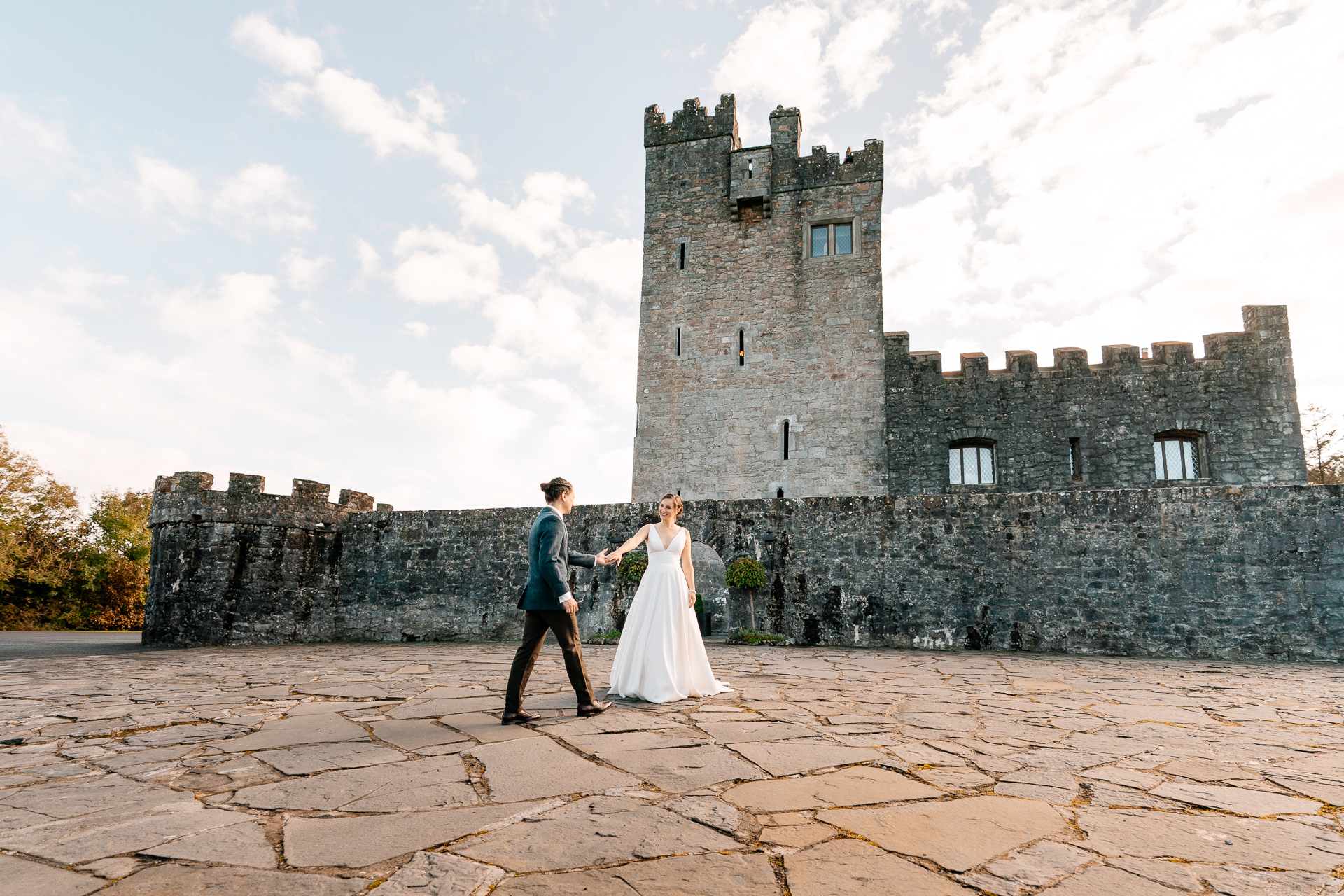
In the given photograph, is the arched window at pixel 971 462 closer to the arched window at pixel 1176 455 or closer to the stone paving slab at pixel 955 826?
the arched window at pixel 1176 455

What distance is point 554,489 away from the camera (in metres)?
5.07

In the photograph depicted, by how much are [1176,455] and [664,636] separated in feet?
53.4

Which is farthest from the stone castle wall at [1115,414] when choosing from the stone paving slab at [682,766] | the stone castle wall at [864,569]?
the stone paving slab at [682,766]

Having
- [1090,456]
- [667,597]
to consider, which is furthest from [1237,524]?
[667,597]

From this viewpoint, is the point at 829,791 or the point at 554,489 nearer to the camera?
the point at 829,791

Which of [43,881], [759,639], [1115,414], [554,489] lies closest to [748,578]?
[759,639]

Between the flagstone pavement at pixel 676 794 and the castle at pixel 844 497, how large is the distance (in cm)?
442

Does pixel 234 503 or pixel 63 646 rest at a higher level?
pixel 234 503

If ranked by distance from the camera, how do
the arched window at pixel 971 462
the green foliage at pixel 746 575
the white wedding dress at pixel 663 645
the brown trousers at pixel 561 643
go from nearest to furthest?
the brown trousers at pixel 561 643 → the white wedding dress at pixel 663 645 → the green foliage at pixel 746 575 → the arched window at pixel 971 462

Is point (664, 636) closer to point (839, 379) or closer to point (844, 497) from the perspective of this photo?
point (844, 497)

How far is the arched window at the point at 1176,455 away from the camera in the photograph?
53.6 feet

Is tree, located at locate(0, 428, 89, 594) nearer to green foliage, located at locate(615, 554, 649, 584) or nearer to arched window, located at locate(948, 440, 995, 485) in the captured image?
green foliage, located at locate(615, 554, 649, 584)

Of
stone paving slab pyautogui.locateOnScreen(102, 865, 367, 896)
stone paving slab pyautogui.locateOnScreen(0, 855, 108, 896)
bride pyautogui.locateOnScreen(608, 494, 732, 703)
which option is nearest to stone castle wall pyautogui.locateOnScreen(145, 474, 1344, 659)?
bride pyautogui.locateOnScreen(608, 494, 732, 703)

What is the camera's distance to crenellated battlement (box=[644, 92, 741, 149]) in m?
20.4
